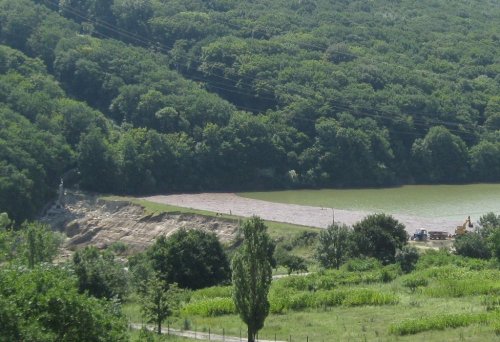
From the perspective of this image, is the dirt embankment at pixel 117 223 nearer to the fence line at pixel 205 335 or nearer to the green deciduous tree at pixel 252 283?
the fence line at pixel 205 335

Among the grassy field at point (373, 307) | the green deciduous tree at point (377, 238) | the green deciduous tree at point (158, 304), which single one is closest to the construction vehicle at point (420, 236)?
the green deciduous tree at point (377, 238)

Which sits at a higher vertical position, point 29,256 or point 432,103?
point 432,103

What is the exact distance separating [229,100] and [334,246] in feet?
168

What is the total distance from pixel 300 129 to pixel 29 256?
5192 cm

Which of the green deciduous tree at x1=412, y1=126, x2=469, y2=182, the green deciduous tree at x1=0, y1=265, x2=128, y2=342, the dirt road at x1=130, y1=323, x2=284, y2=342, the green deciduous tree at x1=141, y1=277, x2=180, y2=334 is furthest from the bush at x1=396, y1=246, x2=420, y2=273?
the green deciduous tree at x1=412, y1=126, x2=469, y2=182

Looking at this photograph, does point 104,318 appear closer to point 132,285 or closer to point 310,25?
point 132,285

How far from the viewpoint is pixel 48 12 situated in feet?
374

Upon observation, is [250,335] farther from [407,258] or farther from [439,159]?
[439,159]

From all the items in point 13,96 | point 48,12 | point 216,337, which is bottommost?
point 216,337

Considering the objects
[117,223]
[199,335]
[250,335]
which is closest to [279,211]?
Result: [117,223]

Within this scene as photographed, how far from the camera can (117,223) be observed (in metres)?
72.7

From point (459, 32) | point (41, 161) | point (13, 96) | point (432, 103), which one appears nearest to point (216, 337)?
point (41, 161)

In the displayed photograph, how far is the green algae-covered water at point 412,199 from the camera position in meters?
75.4

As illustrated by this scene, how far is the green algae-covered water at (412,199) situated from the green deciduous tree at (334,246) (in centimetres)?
1971
